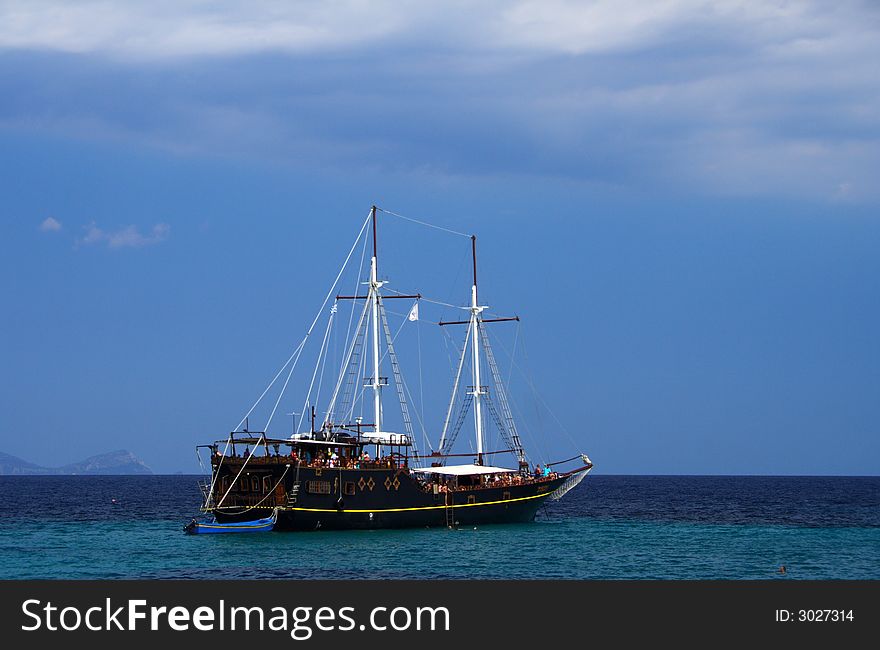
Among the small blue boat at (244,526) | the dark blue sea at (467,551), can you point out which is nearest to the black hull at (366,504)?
the small blue boat at (244,526)

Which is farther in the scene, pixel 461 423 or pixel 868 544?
pixel 461 423

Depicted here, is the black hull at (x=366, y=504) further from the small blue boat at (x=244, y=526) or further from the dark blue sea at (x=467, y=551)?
the dark blue sea at (x=467, y=551)

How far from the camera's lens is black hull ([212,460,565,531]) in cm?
7175

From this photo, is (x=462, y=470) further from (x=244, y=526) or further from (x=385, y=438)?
(x=244, y=526)

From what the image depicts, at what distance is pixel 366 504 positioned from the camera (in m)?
73.9

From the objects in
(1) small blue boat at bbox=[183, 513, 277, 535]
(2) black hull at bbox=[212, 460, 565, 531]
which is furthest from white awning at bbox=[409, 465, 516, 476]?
(1) small blue boat at bbox=[183, 513, 277, 535]

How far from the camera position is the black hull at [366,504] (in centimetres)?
7175

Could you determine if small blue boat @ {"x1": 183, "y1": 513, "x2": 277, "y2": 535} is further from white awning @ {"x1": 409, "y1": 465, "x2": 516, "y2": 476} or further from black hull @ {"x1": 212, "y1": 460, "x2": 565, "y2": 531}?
white awning @ {"x1": 409, "y1": 465, "x2": 516, "y2": 476}
